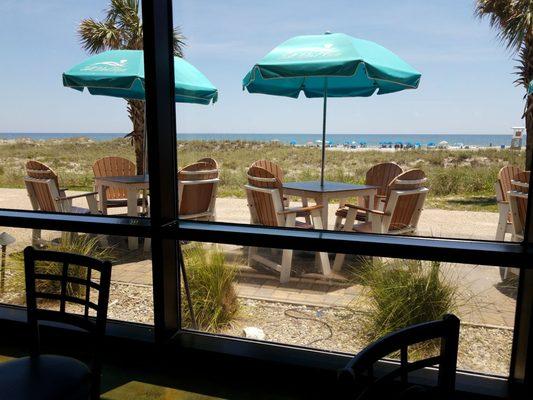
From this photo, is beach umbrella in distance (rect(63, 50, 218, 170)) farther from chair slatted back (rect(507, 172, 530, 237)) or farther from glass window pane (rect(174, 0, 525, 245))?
chair slatted back (rect(507, 172, 530, 237))

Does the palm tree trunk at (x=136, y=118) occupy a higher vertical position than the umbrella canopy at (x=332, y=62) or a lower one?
lower

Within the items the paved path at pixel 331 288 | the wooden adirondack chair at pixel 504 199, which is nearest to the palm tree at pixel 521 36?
the paved path at pixel 331 288

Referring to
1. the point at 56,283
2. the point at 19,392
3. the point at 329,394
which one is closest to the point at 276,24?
the point at 56,283

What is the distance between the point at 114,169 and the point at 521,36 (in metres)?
4.56

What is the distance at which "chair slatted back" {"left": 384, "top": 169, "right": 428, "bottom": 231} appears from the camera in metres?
3.65

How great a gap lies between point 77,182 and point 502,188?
10726 millimetres

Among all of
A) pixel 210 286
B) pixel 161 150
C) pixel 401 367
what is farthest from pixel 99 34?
pixel 401 367

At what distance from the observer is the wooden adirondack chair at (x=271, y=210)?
3564mm

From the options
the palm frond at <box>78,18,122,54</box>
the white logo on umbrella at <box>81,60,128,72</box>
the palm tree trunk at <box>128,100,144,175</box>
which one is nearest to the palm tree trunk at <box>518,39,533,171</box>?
the white logo on umbrella at <box>81,60,128,72</box>

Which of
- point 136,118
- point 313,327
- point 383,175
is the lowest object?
point 313,327

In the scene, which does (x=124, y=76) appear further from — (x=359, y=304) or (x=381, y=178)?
(x=359, y=304)

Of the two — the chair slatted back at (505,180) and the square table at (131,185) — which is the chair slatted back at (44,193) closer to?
the square table at (131,185)

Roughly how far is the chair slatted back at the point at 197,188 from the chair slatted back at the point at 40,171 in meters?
1.24

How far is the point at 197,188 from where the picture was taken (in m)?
4.38
